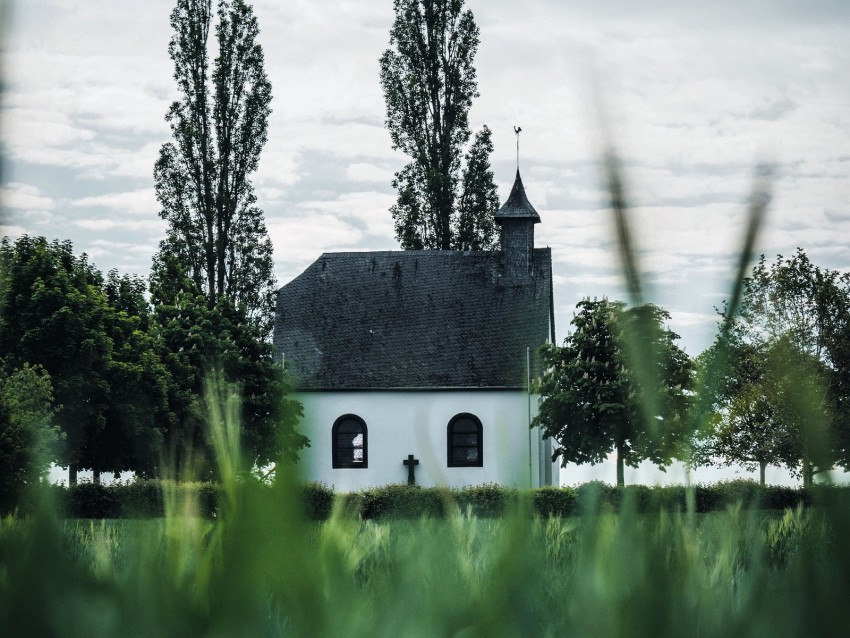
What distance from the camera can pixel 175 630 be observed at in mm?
754

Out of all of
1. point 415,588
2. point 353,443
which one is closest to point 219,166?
point 353,443

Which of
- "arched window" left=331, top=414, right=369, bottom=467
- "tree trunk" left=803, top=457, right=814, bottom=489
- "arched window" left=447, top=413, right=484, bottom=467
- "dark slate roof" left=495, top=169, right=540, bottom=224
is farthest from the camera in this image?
"dark slate roof" left=495, top=169, right=540, bottom=224

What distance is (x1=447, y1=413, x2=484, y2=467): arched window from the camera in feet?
114

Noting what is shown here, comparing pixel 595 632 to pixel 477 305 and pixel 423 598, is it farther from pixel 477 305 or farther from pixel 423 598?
pixel 477 305

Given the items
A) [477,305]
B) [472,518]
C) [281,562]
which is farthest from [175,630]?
[477,305]

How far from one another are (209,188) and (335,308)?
6.90 m

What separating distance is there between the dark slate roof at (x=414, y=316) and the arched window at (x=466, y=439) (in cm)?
131

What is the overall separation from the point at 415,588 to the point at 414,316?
3671 cm

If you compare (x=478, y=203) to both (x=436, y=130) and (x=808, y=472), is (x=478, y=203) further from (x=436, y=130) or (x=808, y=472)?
(x=808, y=472)

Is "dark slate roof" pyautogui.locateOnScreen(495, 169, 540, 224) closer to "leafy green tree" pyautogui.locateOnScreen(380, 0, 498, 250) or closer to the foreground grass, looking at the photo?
"leafy green tree" pyautogui.locateOnScreen(380, 0, 498, 250)

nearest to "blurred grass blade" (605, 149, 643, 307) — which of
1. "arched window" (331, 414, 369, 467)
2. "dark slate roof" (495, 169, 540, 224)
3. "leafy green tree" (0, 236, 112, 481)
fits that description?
"leafy green tree" (0, 236, 112, 481)

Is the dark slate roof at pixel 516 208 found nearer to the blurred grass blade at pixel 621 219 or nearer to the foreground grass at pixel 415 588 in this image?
the foreground grass at pixel 415 588

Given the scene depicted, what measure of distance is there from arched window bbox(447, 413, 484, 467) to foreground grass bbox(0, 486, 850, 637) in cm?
3383

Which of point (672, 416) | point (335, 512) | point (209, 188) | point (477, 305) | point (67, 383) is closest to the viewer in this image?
point (672, 416)
